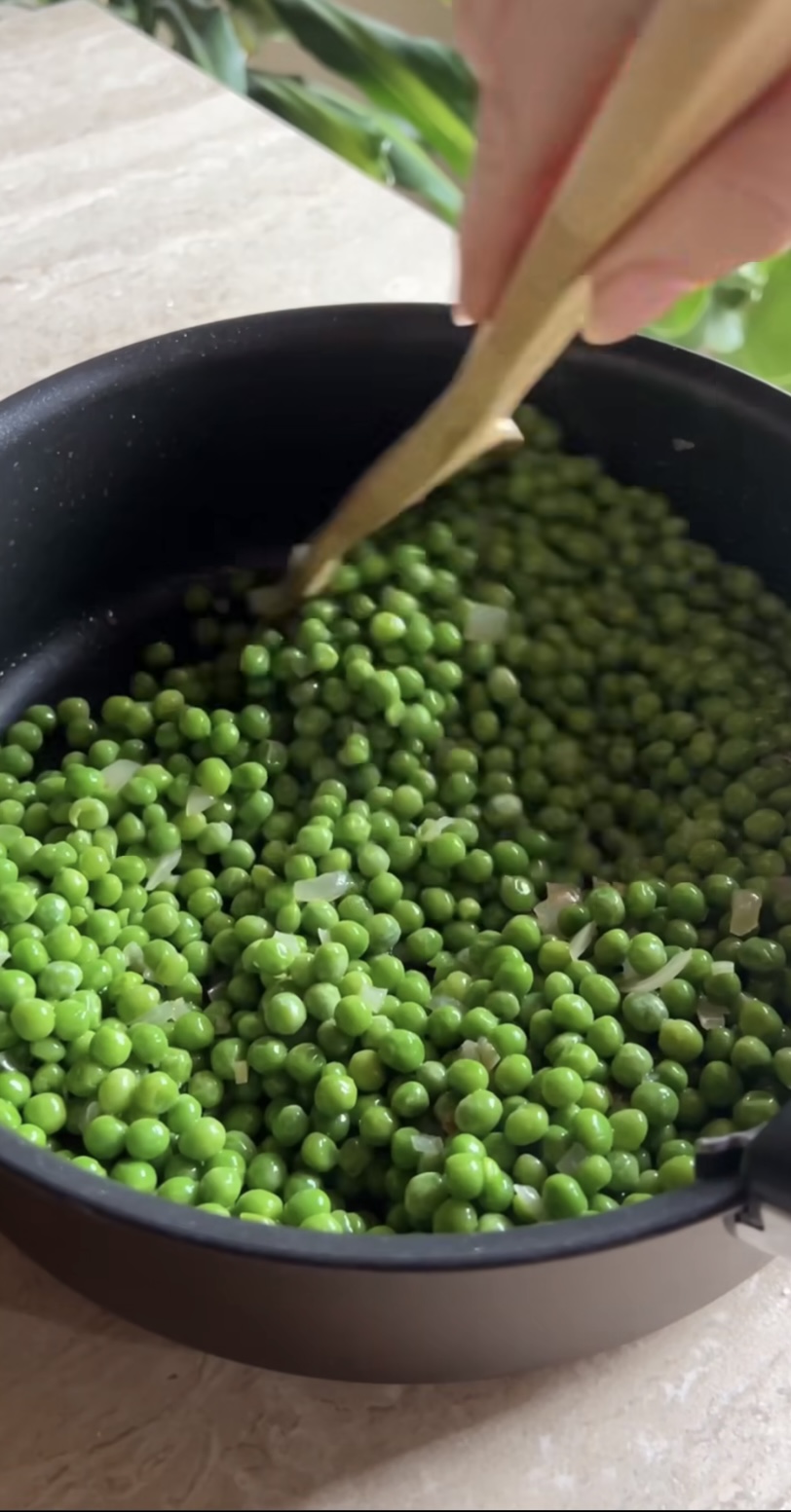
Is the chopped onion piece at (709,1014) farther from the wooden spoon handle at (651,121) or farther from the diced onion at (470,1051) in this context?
the wooden spoon handle at (651,121)

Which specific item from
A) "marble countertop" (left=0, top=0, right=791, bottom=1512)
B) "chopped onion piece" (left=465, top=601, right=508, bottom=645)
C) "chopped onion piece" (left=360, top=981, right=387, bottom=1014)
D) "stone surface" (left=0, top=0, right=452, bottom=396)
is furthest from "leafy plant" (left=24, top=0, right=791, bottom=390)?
"marble countertop" (left=0, top=0, right=791, bottom=1512)

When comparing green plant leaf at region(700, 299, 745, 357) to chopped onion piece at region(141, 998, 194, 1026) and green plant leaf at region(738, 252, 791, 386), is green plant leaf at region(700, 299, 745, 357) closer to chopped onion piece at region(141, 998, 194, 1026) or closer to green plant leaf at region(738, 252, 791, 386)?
green plant leaf at region(738, 252, 791, 386)

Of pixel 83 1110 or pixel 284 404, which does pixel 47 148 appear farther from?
pixel 83 1110

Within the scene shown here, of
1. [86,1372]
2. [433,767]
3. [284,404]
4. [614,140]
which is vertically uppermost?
[614,140]

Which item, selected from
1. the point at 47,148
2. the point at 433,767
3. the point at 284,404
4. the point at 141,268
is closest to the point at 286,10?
the point at 47,148

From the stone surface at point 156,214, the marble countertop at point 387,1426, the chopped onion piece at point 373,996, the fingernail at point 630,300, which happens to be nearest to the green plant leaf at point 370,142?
the stone surface at point 156,214

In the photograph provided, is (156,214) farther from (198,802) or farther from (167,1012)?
(167,1012)
